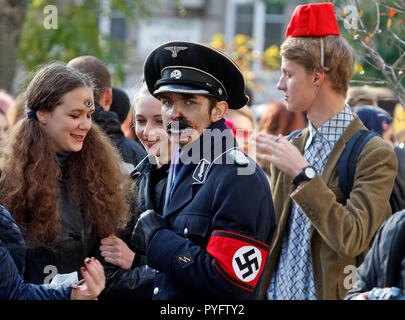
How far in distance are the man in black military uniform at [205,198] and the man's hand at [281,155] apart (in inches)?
6.1

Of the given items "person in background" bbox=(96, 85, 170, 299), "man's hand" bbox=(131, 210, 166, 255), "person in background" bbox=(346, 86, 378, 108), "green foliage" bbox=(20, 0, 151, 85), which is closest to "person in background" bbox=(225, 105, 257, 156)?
"person in background" bbox=(346, 86, 378, 108)

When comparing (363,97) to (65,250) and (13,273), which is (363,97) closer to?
(65,250)

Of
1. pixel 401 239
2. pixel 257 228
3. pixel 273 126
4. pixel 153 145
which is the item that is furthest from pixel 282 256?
pixel 273 126

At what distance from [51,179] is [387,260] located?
1.70 metres

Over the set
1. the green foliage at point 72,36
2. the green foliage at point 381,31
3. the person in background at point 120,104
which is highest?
the green foliage at point 72,36

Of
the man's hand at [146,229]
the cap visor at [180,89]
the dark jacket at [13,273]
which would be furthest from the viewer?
the cap visor at [180,89]

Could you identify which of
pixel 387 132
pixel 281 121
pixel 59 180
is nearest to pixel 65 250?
pixel 59 180

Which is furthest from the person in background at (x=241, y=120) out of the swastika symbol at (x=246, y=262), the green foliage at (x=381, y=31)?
the swastika symbol at (x=246, y=262)

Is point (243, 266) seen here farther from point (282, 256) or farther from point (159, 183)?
point (159, 183)

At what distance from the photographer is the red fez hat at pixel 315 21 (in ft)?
11.5

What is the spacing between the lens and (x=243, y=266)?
2982 millimetres

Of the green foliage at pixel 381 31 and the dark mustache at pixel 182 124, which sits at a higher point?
the green foliage at pixel 381 31

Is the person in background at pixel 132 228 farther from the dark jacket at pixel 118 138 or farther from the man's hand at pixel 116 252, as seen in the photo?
the dark jacket at pixel 118 138
